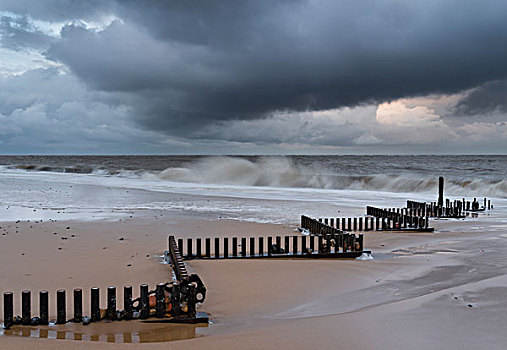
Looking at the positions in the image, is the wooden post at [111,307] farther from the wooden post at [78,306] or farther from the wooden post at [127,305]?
the wooden post at [78,306]

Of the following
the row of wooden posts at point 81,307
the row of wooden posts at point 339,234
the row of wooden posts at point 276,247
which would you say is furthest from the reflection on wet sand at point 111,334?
the row of wooden posts at point 339,234

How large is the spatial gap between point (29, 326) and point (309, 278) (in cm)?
473

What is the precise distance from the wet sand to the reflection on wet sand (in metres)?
0.03

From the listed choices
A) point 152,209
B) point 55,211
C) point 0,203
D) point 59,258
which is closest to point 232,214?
point 152,209

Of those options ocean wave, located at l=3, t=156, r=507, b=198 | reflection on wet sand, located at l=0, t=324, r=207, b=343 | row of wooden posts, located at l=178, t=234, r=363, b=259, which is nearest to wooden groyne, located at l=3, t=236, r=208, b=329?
reflection on wet sand, located at l=0, t=324, r=207, b=343

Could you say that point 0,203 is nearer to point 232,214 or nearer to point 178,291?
point 232,214

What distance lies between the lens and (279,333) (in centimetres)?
541

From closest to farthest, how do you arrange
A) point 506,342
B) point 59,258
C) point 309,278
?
point 506,342 → point 309,278 → point 59,258

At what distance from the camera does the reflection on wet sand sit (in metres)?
5.37

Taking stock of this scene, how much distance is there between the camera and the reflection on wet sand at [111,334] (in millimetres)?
5367

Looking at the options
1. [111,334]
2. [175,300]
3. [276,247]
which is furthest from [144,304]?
[276,247]

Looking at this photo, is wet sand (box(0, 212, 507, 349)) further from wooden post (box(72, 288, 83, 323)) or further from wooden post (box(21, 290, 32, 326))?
wooden post (box(21, 290, 32, 326))

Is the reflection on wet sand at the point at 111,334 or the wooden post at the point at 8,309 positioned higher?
the wooden post at the point at 8,309

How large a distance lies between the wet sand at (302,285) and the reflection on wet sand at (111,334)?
26 mm
